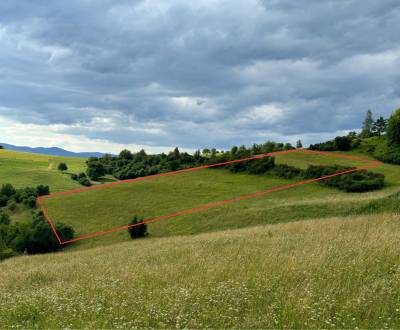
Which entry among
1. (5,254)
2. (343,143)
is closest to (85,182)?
(5,254)

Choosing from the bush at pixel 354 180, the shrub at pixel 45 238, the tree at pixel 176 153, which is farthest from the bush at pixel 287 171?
the shrub at pixel 45 238

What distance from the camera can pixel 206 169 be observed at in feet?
235

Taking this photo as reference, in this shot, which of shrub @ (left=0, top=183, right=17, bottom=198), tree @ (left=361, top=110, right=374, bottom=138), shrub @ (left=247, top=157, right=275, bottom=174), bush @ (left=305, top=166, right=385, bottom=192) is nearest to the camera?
bush @ (left=305, top=166, right=385, bottom=192)

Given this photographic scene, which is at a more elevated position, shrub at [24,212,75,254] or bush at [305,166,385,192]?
bush at [305,166,385,192]

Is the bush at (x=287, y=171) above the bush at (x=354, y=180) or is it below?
above

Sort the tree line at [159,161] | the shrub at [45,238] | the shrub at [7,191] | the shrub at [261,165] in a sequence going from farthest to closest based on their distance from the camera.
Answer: the shrub at [7,191], the tree line at [159,161], the shrub at [261,165], the shrub at [45,238]

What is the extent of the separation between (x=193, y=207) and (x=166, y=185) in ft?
44.8

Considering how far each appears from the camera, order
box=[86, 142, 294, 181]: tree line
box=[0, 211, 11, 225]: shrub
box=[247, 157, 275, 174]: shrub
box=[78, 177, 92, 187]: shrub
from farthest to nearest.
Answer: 1. box=[78, 177, 92, 187]: shrub
2. box=[86, 142, 294, 181]: tree line
3. box=[247, 157, 275, 174]: shrub
4. box=[0, 211, 11, 225]: shrub

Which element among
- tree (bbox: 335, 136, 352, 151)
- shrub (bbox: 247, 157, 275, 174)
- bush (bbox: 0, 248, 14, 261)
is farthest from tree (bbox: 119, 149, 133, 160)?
bush (bbox: 0, 248, 14, 261)

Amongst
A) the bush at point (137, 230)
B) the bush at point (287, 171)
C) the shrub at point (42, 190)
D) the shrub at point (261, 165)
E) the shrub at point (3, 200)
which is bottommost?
the bush at point (137, 230)

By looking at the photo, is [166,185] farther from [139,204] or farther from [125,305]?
[125,305]

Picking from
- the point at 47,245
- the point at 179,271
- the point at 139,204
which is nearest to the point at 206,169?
the point at 139,204

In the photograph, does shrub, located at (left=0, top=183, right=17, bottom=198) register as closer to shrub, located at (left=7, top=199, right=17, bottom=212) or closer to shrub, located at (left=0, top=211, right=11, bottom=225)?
shrub, located at (left=7, top=199, right=17, bottom=212)

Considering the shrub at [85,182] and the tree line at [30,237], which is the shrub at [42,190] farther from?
the tree line at [30,237]
